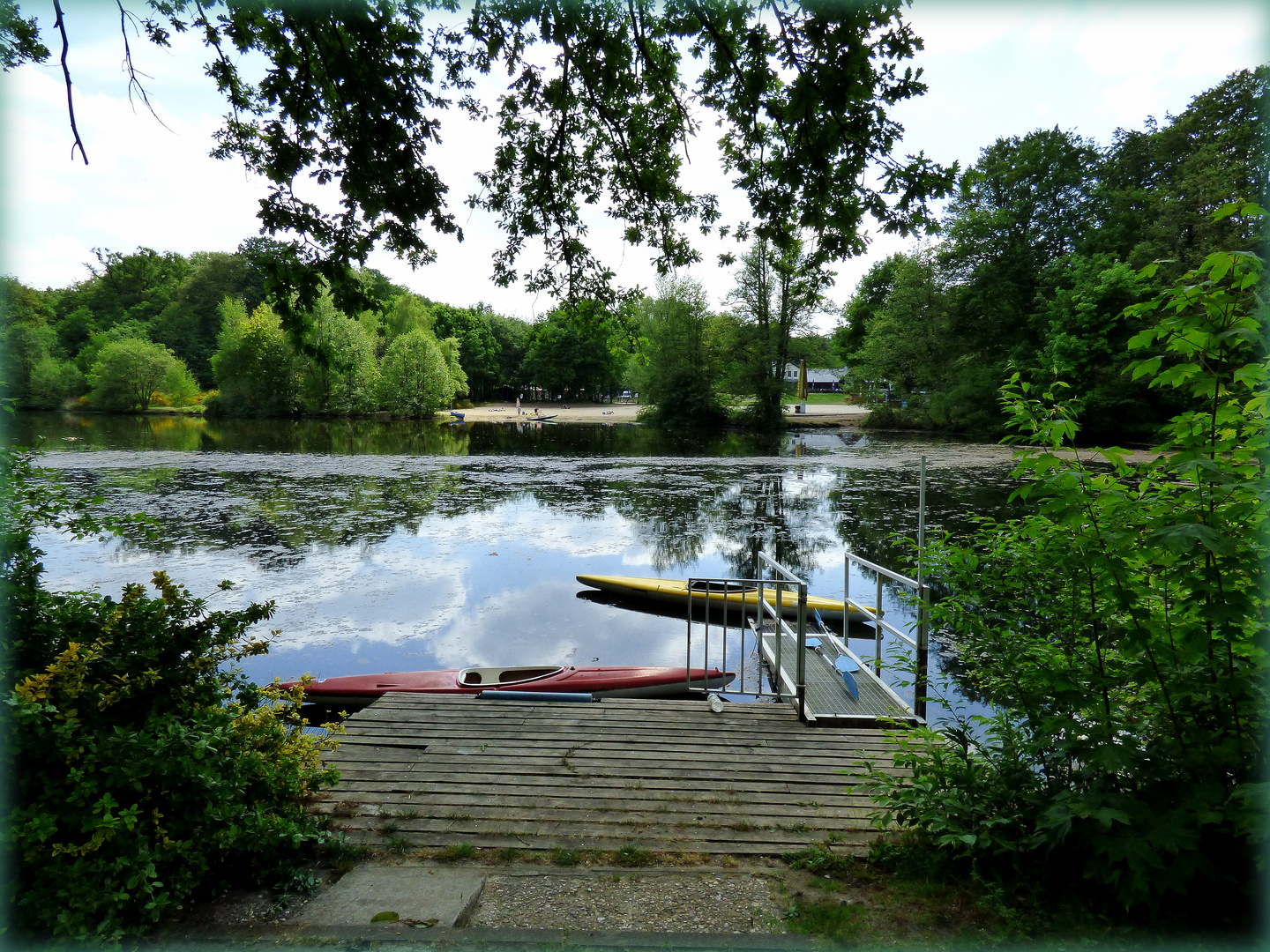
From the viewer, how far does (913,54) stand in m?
3.93

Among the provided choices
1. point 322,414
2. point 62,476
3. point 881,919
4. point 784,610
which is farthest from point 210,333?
point 881,919

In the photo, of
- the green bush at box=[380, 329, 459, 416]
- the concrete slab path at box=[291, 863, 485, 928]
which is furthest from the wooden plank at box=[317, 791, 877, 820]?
the green bush at box=[380, 329, 459, 416]

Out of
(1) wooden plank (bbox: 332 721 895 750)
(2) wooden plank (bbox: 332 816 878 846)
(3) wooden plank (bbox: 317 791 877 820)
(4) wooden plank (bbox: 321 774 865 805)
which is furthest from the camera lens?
(1) wooden plank (bbox: 332 721 895 750)

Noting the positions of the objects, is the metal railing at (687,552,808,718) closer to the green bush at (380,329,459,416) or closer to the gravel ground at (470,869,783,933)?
the gravel ground at (470,869,783,933)

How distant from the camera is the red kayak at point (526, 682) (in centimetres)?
629

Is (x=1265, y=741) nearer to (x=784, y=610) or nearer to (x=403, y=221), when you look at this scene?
(x=403, y=221)

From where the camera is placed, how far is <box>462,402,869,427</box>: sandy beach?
145 feet

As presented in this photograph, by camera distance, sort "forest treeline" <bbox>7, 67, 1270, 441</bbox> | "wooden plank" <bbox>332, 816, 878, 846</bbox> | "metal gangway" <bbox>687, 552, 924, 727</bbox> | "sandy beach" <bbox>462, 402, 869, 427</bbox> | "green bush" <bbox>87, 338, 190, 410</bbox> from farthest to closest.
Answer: "green bush" <bbox>87, 338, 190, 410</bbox>, "sandy beach" <bbox>462, 402, 869, 427</bbox>, "forest treeline" <bbox>7, 67, 1270, 441</bbox>, "metal gangway" <bbox>687, 552, 924, 727</bbox>, "wooden plank" <bbox>332, 816, 878, 846</bbox>

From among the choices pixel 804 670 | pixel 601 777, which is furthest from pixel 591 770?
pixel 804 670

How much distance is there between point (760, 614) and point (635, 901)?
11.3 ft

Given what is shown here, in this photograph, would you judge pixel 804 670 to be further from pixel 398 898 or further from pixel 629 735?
pixel 398 898

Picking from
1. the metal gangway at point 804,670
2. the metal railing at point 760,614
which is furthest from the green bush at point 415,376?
the metal gangway at point 804,670

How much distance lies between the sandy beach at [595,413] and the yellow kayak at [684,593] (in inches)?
1313

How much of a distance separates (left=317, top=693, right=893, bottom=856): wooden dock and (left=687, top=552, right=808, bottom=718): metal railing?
0.47 m
